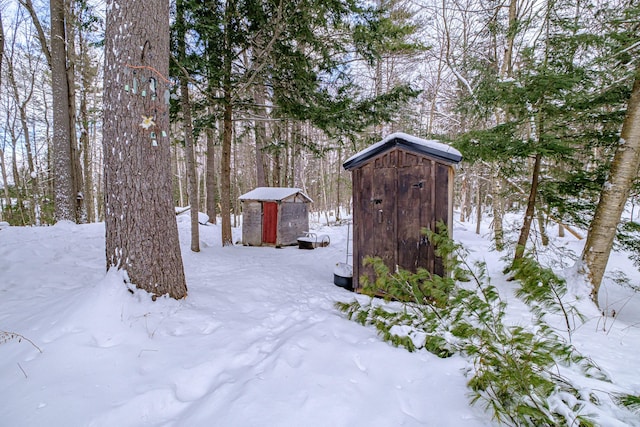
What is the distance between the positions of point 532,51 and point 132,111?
5487 millimetres

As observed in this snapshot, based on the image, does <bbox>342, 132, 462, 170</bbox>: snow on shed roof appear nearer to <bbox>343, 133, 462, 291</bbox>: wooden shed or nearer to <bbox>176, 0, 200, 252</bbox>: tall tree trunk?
<bbox>343, 133, 462, 291</bbox>: wooden shed

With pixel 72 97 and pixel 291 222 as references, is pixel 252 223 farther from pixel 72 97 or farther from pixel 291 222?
pixel 72 97

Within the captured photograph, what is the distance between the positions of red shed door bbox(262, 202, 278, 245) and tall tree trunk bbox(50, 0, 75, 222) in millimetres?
5234

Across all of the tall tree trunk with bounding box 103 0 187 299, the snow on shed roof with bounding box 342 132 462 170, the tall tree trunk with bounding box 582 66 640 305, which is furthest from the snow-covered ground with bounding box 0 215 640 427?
the snow on shed roof with bounding box 342 132 462 170

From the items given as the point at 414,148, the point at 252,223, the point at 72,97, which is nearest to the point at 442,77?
the point at 414,148

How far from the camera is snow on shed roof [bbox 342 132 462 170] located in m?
3.61

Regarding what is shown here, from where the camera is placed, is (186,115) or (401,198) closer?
(401,198)

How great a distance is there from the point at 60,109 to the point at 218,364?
340 inches

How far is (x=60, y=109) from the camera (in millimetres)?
6906

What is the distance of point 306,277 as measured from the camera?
5035 millimetres

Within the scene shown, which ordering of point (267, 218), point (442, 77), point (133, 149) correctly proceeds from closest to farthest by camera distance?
point (133, 149) < point (267, 218) < point (442, 77)

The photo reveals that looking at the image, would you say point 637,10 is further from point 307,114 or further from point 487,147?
point 307,114

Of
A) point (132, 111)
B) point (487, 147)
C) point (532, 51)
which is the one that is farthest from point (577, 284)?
point (132, 111)

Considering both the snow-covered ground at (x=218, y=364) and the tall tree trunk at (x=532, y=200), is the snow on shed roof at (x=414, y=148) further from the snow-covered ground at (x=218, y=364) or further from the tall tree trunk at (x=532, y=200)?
the snow-covered ground at (x=218, y=364)
